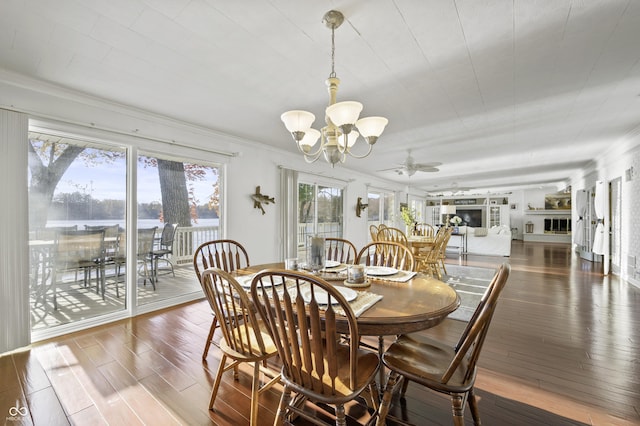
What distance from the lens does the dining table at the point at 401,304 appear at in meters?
1.22

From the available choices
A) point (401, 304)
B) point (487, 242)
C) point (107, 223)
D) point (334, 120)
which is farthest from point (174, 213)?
point (487, 242)

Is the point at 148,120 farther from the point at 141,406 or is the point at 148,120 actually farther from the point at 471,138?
the point at 471,138

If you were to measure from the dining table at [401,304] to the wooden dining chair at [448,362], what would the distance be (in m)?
0.16

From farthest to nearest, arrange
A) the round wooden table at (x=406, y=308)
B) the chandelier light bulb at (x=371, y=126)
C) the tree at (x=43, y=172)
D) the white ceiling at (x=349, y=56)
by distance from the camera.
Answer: the tree at (x=43, y=172) < the chandelier light bulb at (x=371, y=126) < the white ceiling at (x=349, y=56) < the round wooden table at (x=406, y=308)

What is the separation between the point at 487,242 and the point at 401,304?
8036 mm

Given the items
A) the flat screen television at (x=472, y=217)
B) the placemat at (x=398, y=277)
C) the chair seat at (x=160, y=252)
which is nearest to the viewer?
the placemat at (x=398, y=277)

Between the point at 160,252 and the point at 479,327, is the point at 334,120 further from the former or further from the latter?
the point at 160,252

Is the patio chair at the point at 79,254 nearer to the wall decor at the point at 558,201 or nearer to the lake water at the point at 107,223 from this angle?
the lake water at the point at 107,223

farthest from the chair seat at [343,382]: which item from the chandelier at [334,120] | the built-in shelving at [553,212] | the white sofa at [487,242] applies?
the built-in shelving at [553,212]

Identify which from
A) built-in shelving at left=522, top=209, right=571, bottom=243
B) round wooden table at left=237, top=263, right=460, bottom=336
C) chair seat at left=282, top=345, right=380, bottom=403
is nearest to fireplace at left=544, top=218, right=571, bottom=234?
built-in shelving at left=522, top=209, right=571, bottom=243

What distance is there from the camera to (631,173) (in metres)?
4.51

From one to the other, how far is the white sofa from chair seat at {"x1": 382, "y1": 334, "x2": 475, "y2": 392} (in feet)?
24.9

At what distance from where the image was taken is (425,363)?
4.69ft

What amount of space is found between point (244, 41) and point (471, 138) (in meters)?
3.79
